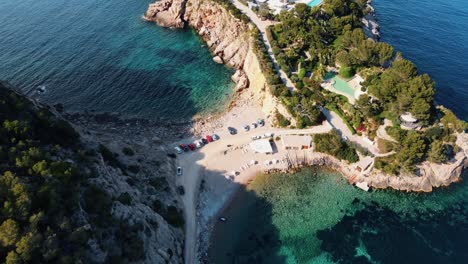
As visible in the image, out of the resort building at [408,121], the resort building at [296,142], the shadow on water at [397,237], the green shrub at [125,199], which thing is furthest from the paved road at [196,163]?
the shadow on water at [397,237]

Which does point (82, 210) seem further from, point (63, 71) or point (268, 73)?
point (63, 71)

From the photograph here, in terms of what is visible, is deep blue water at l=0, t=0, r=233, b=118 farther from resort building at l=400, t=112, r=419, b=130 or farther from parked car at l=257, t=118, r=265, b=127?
resort building at l=400, t=112, r=419, b=130

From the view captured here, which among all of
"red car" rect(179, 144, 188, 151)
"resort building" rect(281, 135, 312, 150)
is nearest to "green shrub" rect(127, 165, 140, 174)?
"red car" rect(179, 144, 188, 151)

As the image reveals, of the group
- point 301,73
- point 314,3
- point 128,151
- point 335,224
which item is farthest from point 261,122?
point 314,3

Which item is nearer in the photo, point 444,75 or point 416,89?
point 416,89

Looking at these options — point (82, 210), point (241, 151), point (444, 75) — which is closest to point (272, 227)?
point (241, 151)

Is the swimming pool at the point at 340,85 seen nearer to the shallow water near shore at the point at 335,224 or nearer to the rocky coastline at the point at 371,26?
the shallow water near shore at the point at 335,224
